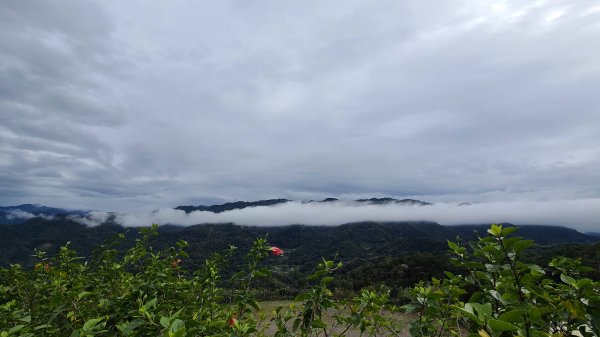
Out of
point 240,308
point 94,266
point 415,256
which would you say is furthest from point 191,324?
point 415,256

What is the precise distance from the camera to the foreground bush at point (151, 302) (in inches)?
124

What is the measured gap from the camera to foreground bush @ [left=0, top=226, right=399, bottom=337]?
3.14 m

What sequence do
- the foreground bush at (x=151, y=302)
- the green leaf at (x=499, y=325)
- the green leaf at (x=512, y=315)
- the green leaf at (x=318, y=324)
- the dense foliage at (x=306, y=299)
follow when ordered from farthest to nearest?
1. the green leaf at (x=318, y=324)
2. the foreground bush at (x=151, y=302)
3. the dense foliage at (x=306, y=299)
4. the green leaf at (x=512, y=315)
5. the green leaf at (x=499, y=325)

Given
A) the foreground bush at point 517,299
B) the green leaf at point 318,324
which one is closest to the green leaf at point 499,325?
the foreground bush at point 517,299

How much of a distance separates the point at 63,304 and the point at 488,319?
4202 millimetres

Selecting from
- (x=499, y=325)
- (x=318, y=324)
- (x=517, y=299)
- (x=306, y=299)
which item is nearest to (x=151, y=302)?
(x=318, y=324)

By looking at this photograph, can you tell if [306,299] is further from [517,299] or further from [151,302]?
[517,299]

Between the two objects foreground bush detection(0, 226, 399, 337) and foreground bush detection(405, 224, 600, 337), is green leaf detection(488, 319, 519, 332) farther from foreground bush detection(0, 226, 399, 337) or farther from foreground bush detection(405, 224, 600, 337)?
foreground bush detection(0, 226, 399, 337)

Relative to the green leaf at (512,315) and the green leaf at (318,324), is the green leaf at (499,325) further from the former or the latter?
the green leaf at (318,324)

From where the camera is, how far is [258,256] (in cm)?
527

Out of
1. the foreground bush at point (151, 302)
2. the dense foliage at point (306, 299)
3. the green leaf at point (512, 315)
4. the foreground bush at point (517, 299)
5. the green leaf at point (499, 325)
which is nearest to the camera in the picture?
the green leaf at point (499, 325)

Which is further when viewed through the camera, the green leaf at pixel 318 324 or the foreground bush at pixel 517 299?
the green leaf at pixel 318 324

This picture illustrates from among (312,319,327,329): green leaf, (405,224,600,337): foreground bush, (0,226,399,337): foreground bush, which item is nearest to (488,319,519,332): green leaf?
(405,224,600,337): foreground bush

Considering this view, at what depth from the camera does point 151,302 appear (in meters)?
2.79
